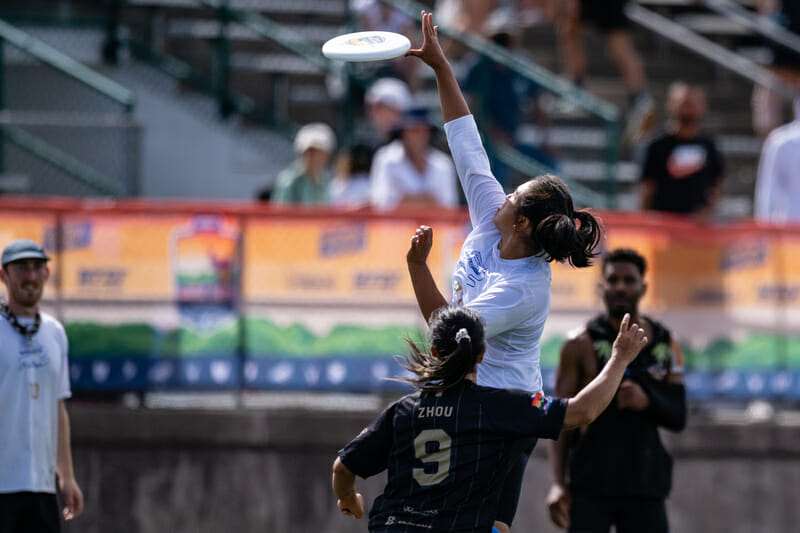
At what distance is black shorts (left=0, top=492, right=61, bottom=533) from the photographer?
576 cm

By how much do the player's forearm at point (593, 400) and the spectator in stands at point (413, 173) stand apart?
5108mm

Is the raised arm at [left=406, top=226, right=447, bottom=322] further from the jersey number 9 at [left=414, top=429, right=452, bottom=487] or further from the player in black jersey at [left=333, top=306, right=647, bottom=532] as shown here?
the jersey number 9 at [left=414, top=429, right=452, bottom=487]

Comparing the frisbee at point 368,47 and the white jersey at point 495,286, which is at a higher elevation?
the frisbee at point 368,47

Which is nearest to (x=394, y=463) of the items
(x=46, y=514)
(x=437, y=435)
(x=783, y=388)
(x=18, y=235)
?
(x=437, y=435)

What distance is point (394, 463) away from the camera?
14.1 ft

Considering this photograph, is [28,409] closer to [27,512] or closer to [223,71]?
[27,512]

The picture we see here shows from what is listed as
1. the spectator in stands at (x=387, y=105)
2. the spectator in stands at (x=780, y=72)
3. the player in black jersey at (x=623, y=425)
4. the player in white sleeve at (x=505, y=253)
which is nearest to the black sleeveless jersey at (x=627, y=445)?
the player in black jersey at (x=623, y=425)

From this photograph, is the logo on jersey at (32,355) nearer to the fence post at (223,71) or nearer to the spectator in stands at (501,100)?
the spectator in stands at (501,100)

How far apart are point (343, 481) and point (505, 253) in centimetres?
101

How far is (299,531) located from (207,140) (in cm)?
585

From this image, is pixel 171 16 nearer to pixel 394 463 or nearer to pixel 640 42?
pixel 640 42

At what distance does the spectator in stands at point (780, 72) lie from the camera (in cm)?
1256

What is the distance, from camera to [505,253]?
4.55 m

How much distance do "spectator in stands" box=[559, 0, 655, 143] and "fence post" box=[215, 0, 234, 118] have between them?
3.48m
